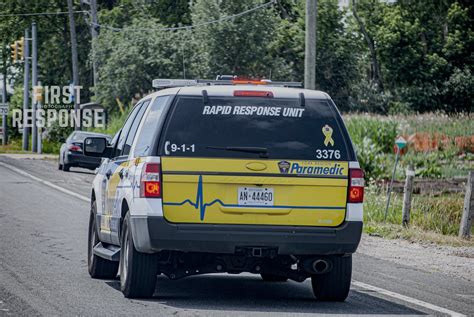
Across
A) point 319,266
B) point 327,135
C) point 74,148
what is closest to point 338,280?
point 319,266

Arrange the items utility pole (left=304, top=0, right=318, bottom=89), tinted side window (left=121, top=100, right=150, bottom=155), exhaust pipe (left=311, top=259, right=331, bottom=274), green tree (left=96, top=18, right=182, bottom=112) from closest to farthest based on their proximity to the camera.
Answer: exhaust pipe (left=311, top=259, right=331, bottom=274) → tinted side window (left=121, top=100, right=150, bottom=155) → utility pole (left=304, top=0, right=318, bottom=89) → green tree (left=96, top=18, right=182, bottom=112)

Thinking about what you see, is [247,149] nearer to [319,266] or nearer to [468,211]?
[319,266]

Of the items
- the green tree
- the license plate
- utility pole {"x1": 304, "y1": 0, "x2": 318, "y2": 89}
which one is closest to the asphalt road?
the license plate

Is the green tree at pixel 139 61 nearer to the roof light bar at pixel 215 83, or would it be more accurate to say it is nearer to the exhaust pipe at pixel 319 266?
the roof light bar at pixel 215 83

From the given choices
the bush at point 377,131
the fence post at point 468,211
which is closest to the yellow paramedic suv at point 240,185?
the fence post at point 468,211

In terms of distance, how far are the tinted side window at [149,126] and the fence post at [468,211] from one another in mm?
8862

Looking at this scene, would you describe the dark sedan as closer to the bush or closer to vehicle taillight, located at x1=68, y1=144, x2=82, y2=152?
vehicle taillight, located at x1=68, y1=144, x2=82, y2=152

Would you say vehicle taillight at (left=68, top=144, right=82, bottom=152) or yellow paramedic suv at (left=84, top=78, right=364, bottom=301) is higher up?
yellow paramedic suv at (left=84, top=78, right=364, bottom=301)

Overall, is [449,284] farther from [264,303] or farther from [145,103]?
[145,103]

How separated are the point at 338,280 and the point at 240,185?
1.43 m

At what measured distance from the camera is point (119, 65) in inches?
2379

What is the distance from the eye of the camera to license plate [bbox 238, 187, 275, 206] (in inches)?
413

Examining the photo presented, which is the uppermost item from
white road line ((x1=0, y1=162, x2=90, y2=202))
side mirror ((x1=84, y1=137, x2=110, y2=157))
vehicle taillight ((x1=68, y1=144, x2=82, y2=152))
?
side mirror ((x1=84, y1=137, x2=110, y2=157))

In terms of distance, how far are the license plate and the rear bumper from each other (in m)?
0.20
